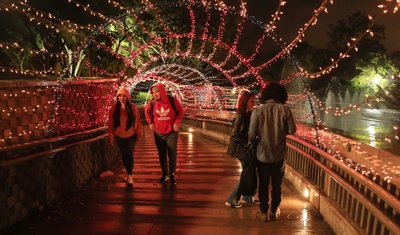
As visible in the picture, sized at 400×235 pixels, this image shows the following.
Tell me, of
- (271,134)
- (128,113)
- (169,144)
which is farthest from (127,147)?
(271,134)

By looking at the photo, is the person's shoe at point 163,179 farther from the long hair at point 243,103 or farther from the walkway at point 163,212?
the long hair at point 243,103

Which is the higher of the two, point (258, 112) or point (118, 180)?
point (258, 112)

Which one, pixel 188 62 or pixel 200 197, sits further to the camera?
pixel 188 62

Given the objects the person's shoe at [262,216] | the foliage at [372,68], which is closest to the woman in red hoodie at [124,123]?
the person's shoe at [262,216]

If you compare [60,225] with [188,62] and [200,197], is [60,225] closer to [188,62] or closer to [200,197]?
[200,197]

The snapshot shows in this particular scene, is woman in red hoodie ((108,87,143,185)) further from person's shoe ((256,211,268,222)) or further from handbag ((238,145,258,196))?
person's shoe ((256,211,268,222))

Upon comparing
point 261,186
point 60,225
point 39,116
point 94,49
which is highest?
point 94,49

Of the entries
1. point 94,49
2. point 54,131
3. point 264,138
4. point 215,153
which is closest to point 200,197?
point 264,138

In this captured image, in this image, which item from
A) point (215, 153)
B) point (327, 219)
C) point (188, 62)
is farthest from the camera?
point (188, 62)

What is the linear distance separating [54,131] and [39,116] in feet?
2.01

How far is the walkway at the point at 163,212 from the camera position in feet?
15.6

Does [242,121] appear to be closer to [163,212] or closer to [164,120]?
[163,212]

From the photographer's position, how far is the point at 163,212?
5406mm

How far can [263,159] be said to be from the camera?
15.9 feet
